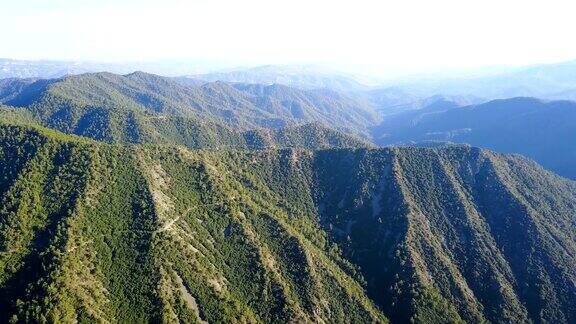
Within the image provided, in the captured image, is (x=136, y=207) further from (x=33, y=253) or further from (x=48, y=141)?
(x=48, y=141)

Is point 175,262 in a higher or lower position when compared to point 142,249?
lower

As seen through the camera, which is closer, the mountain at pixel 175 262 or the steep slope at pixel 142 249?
the steep slope at pixel 142 249

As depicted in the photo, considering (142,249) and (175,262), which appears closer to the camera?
(175,262)

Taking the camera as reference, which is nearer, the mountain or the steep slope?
the steep slope

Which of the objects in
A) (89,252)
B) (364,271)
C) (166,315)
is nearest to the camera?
(166,315)

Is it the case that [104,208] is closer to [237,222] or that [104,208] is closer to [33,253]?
[33,253]

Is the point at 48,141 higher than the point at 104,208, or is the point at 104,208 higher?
the point at 48,141

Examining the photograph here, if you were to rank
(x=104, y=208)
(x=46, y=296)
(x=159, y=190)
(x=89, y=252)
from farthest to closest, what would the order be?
(x=159, y=190) < (x=104, y=208) < (x=89, y=252) < (x=46, y=296)

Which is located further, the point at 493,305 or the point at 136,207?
the point at 493,305

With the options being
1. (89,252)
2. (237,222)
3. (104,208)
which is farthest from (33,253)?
(237,222)

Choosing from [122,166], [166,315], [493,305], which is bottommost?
[493,305]
